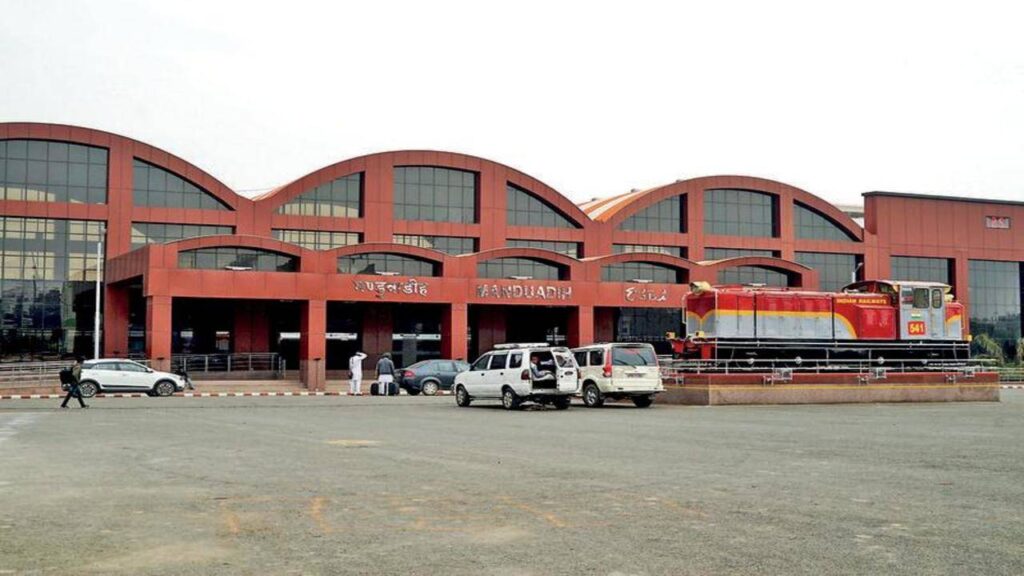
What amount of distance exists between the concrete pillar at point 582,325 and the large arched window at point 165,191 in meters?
21.2

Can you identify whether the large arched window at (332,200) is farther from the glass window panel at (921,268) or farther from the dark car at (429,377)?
the glass window panel at (921,268)

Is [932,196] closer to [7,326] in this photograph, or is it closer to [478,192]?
[478,192]

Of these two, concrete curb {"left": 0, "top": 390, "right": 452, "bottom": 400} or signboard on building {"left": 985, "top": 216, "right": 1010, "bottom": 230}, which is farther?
signboard on building {"left": 985, "top": 216, "right": 1010, "bottom": 230}

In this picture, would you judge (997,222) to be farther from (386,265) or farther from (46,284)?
(46,284)

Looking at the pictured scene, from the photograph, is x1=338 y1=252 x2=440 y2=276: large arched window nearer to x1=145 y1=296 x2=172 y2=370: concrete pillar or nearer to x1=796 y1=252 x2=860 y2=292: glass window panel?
x1=145 y1=296 x2=172 y2=370: concrete pillar

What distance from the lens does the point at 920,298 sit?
34.2 meters

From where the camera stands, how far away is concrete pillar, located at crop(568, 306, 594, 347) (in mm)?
53469

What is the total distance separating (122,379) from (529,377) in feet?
59.4

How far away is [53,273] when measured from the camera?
52.8 m

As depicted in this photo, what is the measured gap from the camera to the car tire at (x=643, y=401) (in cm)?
2896

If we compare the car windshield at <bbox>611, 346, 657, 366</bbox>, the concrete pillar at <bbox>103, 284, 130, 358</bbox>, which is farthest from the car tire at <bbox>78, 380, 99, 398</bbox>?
the car windshield at <bbox>611, 346, 657, 366</bbox>

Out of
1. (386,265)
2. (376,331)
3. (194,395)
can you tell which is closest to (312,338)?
(386,265)

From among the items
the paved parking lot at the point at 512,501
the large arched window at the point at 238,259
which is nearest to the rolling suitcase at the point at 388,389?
the large arched window at the point at 238,259

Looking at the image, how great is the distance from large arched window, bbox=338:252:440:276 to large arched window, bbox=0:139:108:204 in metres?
14.8
